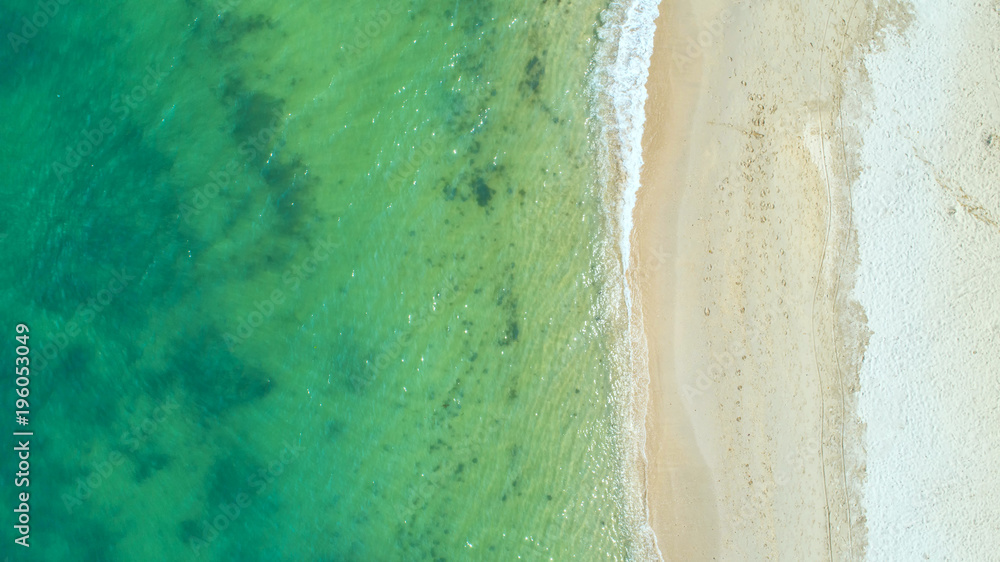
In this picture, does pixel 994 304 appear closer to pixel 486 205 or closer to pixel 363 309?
pixel 486 205

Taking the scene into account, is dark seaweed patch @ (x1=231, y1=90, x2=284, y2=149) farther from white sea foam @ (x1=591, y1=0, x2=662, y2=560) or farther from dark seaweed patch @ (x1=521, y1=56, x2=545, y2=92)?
white sea foam @ (x1=591, y1=0, x2=662, y2=560)

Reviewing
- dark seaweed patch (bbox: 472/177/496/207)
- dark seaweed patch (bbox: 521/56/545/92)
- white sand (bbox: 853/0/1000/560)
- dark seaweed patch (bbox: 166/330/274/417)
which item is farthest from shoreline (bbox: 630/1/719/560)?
dark seaweed patch (bbox: 166/330/274/417)

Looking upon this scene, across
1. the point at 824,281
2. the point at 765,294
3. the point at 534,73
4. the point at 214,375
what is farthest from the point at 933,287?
the point at 214,375

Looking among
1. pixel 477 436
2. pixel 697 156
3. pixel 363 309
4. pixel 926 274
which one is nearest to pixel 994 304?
pixel 926 274

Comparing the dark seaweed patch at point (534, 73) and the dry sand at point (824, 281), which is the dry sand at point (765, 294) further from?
the dark seaweed patch at point (534, 73)

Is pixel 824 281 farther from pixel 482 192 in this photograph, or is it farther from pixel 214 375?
pixel 214 375

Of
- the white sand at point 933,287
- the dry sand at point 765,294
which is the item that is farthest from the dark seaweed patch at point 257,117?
the white sand at point 933,287
